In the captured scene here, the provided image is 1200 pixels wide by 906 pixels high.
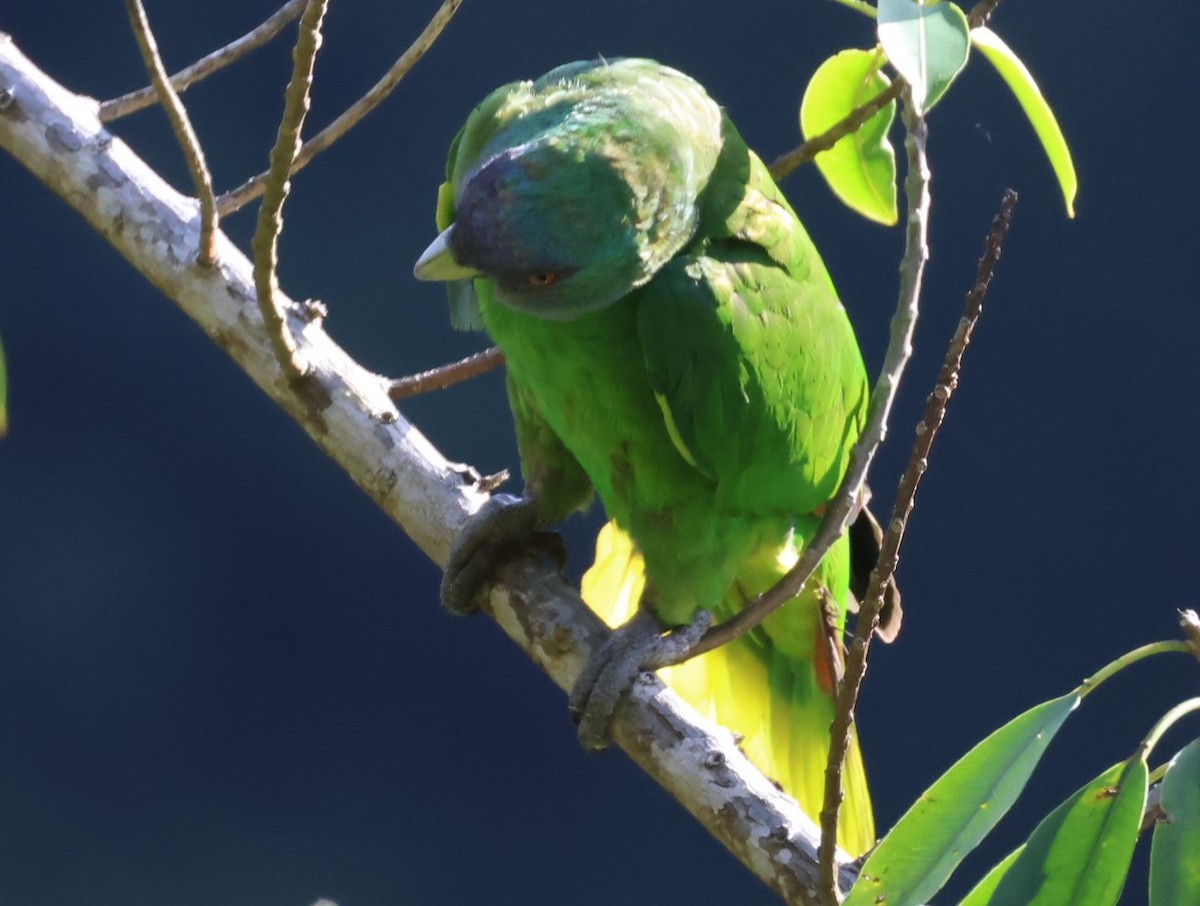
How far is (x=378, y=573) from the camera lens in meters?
2.22

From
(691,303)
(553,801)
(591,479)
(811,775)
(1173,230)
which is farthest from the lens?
(553,801)

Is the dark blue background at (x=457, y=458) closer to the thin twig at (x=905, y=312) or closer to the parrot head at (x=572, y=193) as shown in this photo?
the parrot head at (x=572, y=193)

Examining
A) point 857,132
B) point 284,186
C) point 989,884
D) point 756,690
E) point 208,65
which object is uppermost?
point 208,65

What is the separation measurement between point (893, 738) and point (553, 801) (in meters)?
0.57

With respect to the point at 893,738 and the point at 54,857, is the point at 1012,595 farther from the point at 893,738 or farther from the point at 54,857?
the point at 54,857

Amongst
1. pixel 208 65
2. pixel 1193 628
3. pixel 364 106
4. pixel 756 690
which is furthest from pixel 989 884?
pixel 208 65

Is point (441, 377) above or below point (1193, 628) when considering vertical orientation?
above

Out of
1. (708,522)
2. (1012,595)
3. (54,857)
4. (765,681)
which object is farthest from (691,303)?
(54,857)

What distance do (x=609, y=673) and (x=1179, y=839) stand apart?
18.5 inches

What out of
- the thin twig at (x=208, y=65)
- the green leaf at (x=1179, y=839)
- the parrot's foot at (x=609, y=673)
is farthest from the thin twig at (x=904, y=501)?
the thin twig at (x=208, y=65)

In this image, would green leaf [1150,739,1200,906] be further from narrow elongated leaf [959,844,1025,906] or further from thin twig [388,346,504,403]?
thin twig [388,346,504,403]

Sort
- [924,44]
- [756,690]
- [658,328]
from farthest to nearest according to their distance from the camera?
[756,690], [658,328], [924,44]

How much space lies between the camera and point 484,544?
1.16 meters

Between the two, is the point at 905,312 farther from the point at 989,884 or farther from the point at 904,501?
Answer: the point at 989,884
